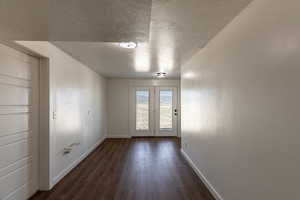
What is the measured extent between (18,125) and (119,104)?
4342 millimetres

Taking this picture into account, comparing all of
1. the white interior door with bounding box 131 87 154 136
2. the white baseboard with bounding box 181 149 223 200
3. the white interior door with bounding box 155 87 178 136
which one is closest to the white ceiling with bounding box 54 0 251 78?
the white baseboard with bounding box 181 149 223 200

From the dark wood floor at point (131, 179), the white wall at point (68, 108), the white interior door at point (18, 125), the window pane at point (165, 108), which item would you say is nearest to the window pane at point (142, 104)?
the window pane at point (165, 108)

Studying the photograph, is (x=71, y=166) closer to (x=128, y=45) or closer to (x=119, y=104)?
(x=128, y=45)

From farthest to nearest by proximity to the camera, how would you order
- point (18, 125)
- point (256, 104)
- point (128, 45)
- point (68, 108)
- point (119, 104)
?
point (119, 104)
point (68, 108)
point (128, 45)
point (18, 125)
point (256, 104)

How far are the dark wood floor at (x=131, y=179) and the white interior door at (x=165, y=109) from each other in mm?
2034

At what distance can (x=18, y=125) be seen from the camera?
7.52 ft

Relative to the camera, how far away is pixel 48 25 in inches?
66.5

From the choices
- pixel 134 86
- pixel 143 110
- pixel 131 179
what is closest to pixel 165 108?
pixel 143 110

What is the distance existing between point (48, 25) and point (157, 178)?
2.71m

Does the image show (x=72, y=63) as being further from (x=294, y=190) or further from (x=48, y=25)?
(x=294, y=190)

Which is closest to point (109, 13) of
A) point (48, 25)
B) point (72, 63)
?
point (48, 25)

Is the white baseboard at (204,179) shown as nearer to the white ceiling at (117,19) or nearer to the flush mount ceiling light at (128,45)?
the white ceiling at (117,19)

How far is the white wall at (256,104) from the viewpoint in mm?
1144

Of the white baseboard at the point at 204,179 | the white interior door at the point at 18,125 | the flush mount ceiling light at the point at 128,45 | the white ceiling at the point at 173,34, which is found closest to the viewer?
the white ceiling at the point at 173,34
